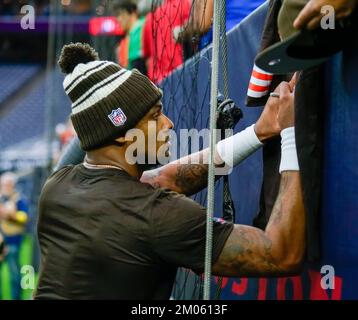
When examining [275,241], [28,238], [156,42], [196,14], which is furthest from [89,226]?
[28,238]

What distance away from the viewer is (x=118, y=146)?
2.47 metres

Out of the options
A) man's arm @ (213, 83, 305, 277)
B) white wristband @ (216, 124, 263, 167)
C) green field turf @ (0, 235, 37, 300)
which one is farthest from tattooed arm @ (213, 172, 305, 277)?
green field turf @ (0, 235, 37, 300)

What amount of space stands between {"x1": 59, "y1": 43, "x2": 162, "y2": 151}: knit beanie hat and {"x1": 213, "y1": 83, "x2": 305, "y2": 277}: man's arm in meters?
0.49

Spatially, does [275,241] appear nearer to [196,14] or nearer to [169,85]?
[196,14]

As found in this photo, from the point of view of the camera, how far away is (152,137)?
8.00ft

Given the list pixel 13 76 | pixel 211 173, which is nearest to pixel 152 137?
pixel 211 173

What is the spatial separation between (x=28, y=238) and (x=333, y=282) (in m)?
8.47

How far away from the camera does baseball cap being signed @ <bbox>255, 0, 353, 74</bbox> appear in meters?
2.05

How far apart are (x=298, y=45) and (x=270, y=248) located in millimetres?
581

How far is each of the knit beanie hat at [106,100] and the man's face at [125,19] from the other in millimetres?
5202

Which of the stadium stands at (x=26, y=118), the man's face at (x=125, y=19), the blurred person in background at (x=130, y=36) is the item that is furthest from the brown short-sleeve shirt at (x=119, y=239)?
the stadium stands at (x=26, y=118)

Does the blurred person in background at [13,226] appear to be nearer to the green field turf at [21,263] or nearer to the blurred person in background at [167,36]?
the green field turf at [21,263]

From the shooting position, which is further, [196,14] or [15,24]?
[15,24]

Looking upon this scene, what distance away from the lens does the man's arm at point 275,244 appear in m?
2.21
